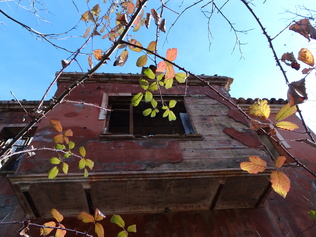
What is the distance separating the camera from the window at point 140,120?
6.23 m

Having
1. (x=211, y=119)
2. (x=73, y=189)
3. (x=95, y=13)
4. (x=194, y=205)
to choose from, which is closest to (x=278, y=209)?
(x=194, y=205)

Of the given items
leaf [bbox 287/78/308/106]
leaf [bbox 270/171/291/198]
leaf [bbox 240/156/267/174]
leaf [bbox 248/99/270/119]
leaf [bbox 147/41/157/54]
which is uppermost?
leaf [bbox 147/41/157/54]

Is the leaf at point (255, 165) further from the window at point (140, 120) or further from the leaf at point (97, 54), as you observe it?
the window at point (140, 120)

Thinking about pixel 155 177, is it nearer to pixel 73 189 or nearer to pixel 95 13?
pixel 73 189

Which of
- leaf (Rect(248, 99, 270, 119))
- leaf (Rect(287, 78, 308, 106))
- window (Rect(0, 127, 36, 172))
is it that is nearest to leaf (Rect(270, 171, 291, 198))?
leaf (Rect(248, 99, 270, 119))

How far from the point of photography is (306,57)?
1814 mm

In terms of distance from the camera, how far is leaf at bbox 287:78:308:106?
1.54m

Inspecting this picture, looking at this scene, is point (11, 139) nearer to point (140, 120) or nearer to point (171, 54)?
point (140, 120)

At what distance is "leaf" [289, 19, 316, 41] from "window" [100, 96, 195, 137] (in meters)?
3.82

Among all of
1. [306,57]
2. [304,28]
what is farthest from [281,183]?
[304,28]

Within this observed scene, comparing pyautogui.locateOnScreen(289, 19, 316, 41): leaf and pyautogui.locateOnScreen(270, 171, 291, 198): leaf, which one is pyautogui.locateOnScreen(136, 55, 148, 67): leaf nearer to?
pyautogui.locateOnScreen(289, 19, 316, 41): leaf

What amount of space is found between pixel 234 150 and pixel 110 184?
251 centimetres

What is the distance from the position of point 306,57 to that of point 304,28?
0.77 feet

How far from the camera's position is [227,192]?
4.55 meters
